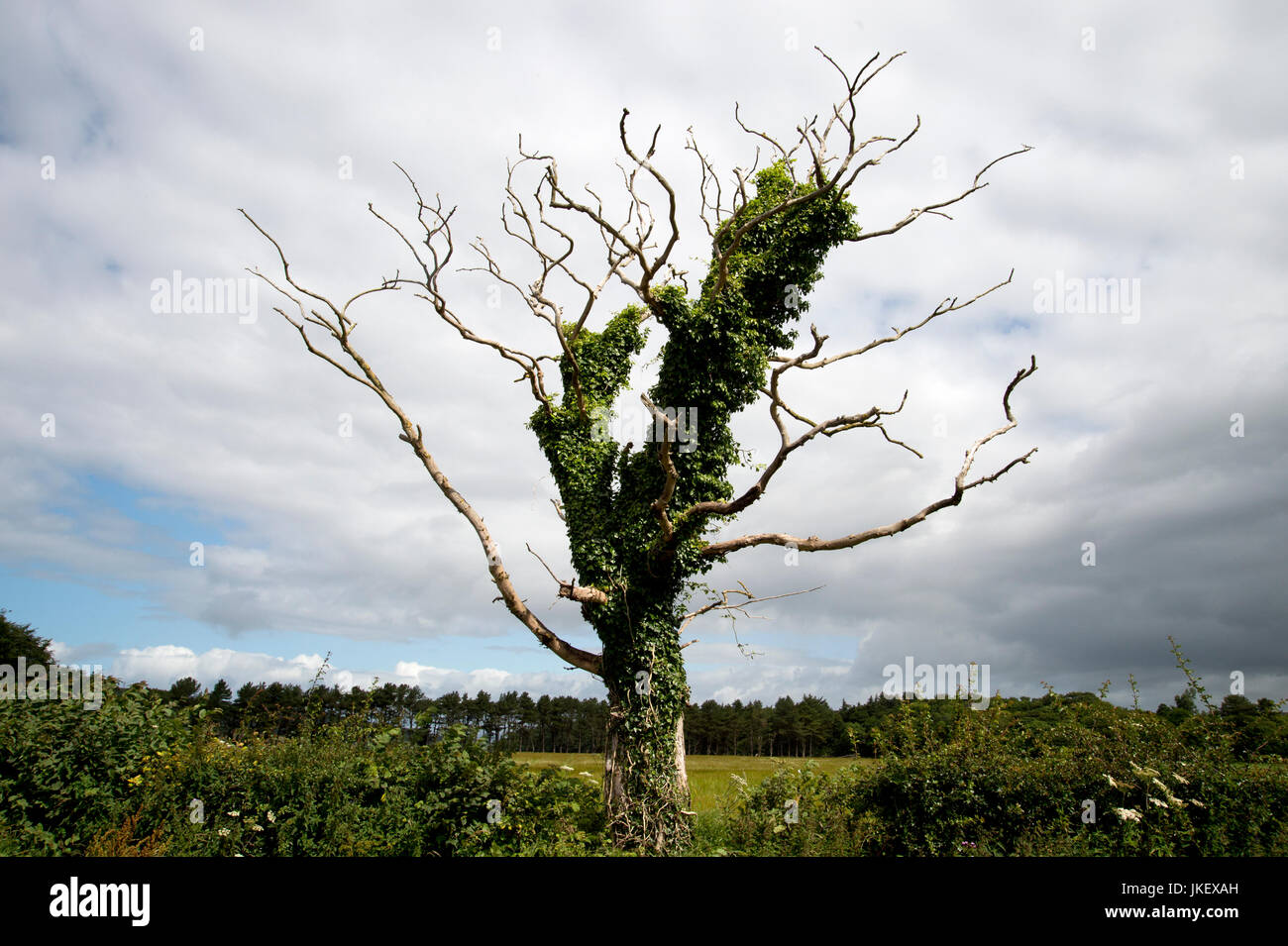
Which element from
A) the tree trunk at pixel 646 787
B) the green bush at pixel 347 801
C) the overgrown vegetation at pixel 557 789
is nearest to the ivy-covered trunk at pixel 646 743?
the tree trunk at pixel 646 787

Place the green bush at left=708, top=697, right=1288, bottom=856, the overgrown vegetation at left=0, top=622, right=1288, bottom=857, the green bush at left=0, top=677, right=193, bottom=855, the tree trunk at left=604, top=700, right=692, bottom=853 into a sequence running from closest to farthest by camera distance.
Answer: the green bush at left=0, top=677, right=193, bottom=855, the overgrown vegetation at left=0, top=622, right=1288, bottom=857, the green bush at left=708, top=697, right=1288, bottom=856, the tree trunk at left=604, top=700, right=692, bottom=853

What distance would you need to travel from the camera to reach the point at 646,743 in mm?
11016

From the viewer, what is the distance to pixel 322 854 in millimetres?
9195

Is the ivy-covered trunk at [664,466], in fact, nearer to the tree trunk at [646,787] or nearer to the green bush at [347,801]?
the tree trunk at [646,787]

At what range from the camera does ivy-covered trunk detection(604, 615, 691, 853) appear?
10.8 meters

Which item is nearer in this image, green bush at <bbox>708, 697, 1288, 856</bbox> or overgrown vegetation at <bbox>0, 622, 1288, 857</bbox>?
overgrown vegetation at <bbox>0, 622, 1288, 857</bbox>
